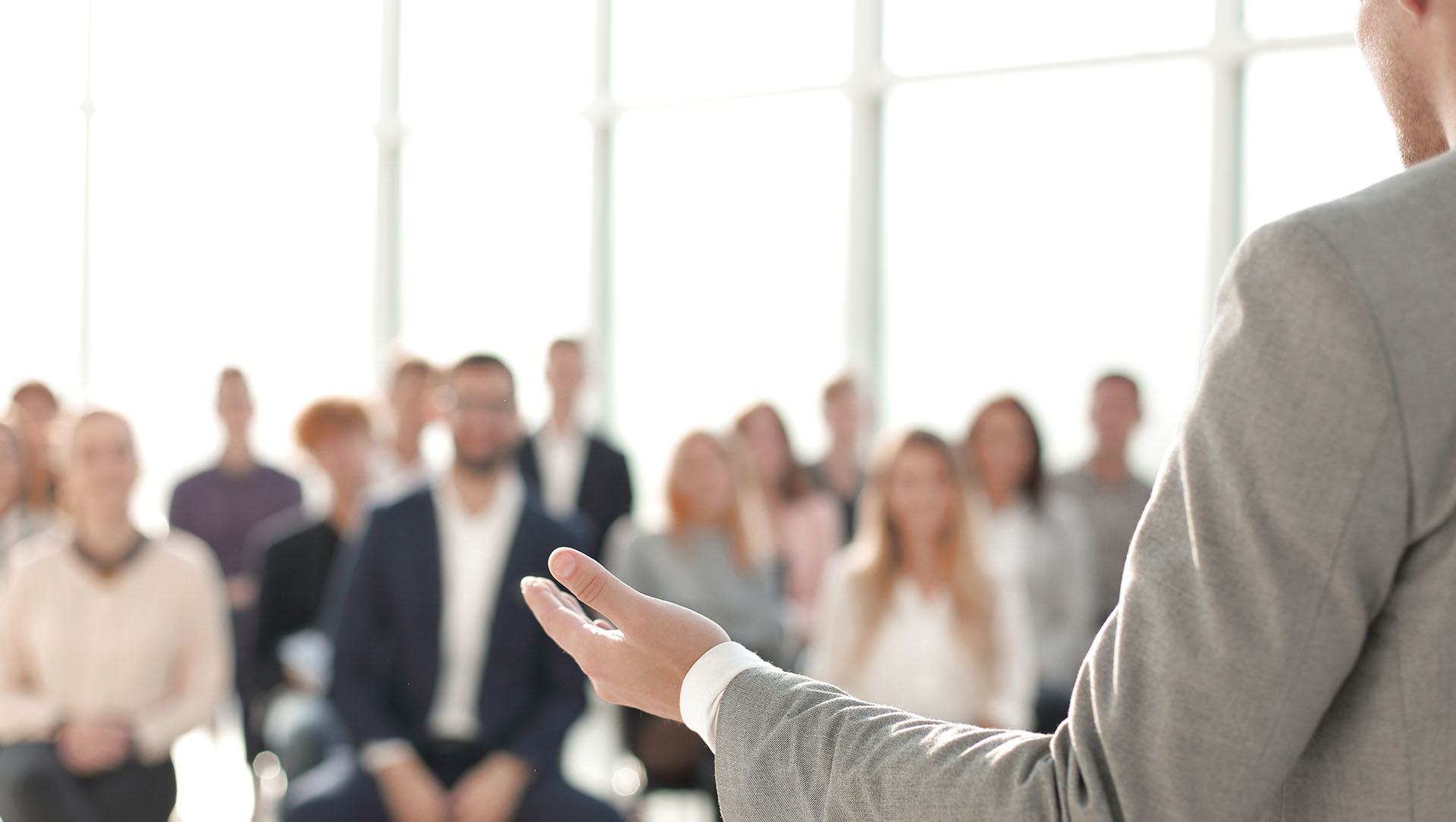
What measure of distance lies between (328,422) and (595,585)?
349cm

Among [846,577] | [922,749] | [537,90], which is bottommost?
[846,577]

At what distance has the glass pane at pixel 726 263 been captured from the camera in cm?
616

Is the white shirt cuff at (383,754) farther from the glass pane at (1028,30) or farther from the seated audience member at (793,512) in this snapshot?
the glass pane at (1028,30)

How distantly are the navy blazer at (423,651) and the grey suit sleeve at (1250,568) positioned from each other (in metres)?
2.61

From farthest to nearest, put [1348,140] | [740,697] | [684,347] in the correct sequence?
[684,347]
[1348,140]
[740,697]

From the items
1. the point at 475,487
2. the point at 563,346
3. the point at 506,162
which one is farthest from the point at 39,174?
the point at 475,487

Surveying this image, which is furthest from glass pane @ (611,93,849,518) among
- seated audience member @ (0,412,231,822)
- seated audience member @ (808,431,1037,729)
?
seated audience member @ (0,412,231,822)

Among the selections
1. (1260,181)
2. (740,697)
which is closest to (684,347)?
(1260,181)

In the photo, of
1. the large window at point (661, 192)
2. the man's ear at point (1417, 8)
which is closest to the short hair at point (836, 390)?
the large window at point (661, 192)

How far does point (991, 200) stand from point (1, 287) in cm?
507

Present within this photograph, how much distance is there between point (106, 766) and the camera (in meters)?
3.44

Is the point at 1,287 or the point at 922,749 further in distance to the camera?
the point at 1,287

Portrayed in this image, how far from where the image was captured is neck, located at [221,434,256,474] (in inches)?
195

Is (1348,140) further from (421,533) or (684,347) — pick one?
(421,533)
